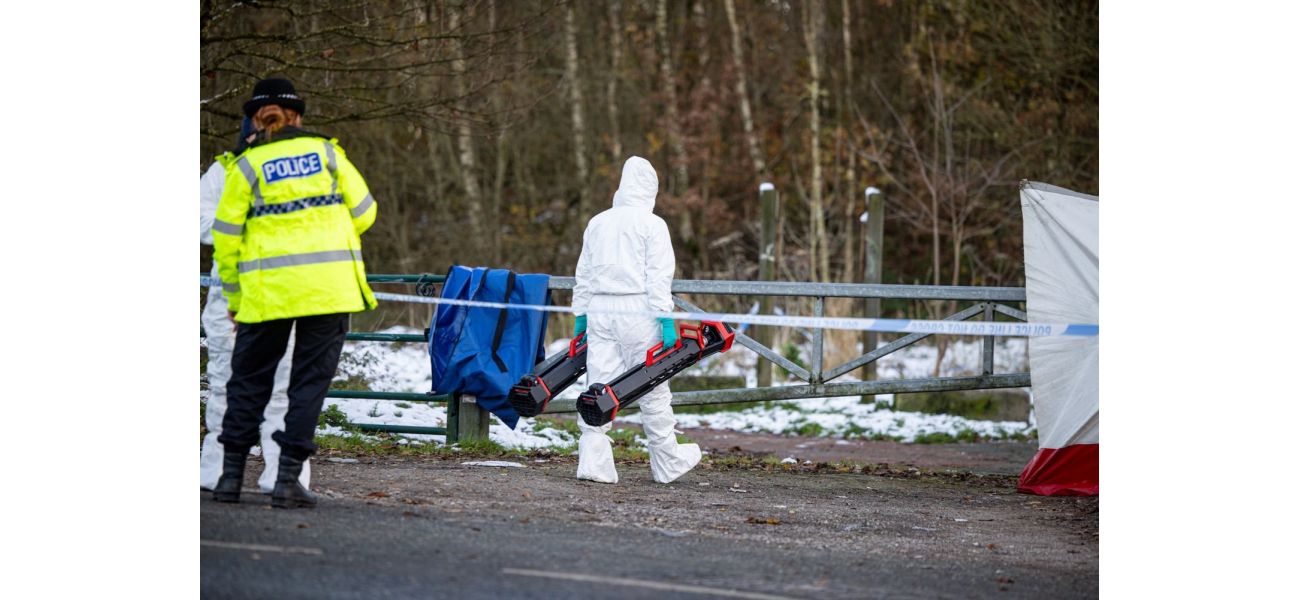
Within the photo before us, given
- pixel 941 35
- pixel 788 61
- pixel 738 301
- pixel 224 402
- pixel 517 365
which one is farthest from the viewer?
pixel 788 61

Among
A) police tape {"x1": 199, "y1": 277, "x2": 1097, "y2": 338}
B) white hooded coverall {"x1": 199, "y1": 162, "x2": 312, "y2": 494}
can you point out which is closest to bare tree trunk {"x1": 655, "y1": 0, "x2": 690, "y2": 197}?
police tape {"x1": 199, "y1": 277, "x2": 1097, "y2": 338}

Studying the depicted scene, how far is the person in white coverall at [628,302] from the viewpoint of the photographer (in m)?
6.84

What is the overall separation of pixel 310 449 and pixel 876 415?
717 cm

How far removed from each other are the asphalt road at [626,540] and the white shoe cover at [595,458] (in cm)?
12

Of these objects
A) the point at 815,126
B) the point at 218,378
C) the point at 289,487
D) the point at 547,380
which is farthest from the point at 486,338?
the point at 815,126

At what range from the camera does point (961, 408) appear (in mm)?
11914

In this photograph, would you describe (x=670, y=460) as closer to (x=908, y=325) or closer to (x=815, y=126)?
(x=908, y=325)

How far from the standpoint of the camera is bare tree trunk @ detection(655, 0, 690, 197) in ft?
71.4

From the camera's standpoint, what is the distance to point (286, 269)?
5.19m

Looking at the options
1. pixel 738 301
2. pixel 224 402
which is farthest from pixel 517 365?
pixel 738 301

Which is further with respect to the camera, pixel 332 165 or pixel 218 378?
pixel 218 378

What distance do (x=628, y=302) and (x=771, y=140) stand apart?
16.8 meters

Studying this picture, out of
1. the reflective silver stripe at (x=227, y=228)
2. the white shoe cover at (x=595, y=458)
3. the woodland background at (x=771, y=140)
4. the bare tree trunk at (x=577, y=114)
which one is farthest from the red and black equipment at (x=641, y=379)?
the bare tree trunk at (x=577, y=114)

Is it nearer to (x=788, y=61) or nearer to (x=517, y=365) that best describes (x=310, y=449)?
(x=517, y=365)
